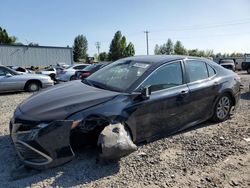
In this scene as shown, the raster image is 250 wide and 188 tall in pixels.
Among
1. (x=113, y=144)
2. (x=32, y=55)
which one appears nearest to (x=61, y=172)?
(x=113, y=144)

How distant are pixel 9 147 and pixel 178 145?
2806mm

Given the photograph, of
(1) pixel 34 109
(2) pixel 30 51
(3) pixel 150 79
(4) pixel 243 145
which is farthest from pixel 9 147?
(2) pixel 30 51

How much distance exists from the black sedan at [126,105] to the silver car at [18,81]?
283 inches

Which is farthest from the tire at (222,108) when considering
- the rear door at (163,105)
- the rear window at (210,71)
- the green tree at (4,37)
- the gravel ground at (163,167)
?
the green tree at (4,37)

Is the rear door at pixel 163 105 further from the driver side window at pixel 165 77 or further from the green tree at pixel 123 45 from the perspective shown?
the green tree at pixel 123 45

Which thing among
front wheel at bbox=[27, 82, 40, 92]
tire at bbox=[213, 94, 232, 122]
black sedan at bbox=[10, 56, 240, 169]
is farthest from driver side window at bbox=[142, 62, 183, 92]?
front wheel at bbox=[27, 82, 40, 92]

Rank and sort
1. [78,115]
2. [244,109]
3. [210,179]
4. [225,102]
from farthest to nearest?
[244,109]
[225,102]
[78,115]
[210,179]

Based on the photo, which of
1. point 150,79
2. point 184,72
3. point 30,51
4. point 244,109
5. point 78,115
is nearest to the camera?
point 78,115

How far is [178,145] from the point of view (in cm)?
420

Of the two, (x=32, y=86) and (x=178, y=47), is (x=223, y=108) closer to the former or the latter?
(x=32, y=86)

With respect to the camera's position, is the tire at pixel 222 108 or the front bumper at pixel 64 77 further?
the front bumper at pixel 64 77

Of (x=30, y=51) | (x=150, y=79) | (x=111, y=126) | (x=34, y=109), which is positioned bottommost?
(x=111, y=126)

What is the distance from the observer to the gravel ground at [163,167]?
10.3ft

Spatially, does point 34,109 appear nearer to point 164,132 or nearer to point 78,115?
point 78,115
